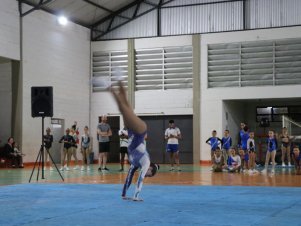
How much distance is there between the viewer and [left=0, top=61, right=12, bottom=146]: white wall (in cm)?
2578

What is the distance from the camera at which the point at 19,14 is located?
25.1 meters

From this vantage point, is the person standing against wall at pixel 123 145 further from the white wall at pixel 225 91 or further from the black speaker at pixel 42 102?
the white wall at pixel 225 91

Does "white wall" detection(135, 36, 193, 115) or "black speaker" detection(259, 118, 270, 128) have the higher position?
"white wall" detection(135, 36, 193, 115)

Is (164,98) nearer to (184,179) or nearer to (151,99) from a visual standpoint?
(151,99)

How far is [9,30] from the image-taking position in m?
24.2

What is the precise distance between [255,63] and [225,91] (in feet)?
7.29

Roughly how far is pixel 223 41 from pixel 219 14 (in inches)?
64.9

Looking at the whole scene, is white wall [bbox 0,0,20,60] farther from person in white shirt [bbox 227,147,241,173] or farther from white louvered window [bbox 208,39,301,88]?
person in white shirt [bbox 227,147,241,173]

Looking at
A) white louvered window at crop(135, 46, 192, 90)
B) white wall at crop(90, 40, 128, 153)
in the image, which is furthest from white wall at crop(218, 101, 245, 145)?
white wall at crop(90, 40, 128, 153)

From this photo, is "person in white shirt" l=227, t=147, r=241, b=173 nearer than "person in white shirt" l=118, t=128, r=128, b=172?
Yes

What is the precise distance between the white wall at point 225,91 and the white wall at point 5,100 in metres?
10.5

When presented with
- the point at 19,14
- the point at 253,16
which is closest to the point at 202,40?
the point at 253,16

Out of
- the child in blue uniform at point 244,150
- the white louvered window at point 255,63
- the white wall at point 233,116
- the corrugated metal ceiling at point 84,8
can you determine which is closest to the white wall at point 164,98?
the white louvered window at point 255,63

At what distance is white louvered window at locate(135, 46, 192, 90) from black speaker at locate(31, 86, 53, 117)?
14.7 m
